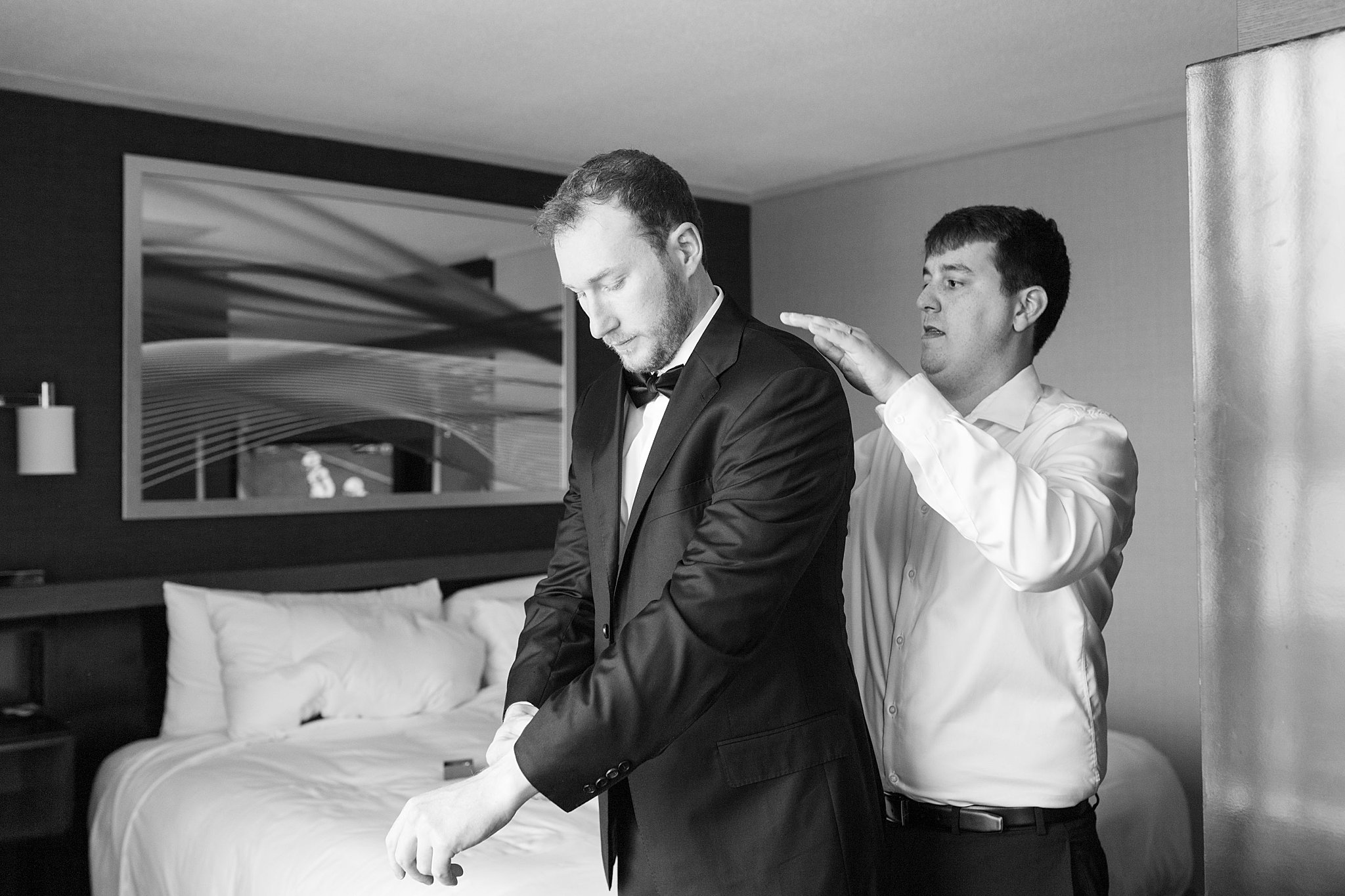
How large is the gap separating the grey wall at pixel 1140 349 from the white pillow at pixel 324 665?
2.39 m

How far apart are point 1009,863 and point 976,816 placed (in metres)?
0.08

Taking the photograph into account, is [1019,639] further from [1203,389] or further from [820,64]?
[820,64]

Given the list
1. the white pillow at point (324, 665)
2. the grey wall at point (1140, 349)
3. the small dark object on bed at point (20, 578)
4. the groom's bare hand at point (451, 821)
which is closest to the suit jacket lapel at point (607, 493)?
the groom's bare hand at point (451, 821)

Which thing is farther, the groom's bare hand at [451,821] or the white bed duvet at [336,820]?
the white bed duvet at [336,820]

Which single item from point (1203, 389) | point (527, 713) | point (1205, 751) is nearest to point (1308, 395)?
point (1203, 389)

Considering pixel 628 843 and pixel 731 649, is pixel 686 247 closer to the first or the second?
pixel 731 649

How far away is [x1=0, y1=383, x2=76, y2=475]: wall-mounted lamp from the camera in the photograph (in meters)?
3.53

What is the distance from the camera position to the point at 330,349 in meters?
4.25

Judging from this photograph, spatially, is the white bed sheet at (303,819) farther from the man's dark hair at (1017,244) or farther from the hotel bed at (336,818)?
the man's dark hair at (1017,244)

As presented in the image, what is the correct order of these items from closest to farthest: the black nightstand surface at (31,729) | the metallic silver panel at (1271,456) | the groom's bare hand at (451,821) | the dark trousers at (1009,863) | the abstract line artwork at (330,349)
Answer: the metallic silver panel at (1271,456) → the groom's bare hand at (451,821) → the dark trousers at (1009,863) → the black nightstand surface at (31,729) → the abstract line artwork at (330,349)

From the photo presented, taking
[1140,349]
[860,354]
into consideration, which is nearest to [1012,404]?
[860,354]

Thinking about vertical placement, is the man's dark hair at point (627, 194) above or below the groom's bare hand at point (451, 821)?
above

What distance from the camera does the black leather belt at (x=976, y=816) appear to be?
5.59 feet

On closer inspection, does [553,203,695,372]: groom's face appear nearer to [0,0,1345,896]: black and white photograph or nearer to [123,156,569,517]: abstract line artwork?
[0,0,1345,896]: black and white photograph
